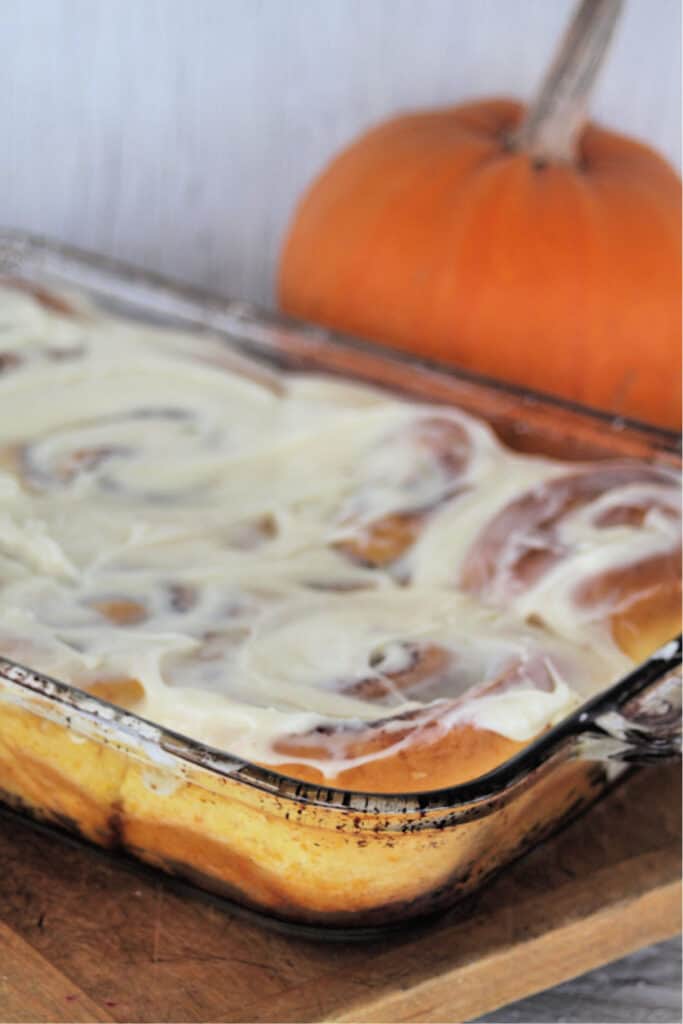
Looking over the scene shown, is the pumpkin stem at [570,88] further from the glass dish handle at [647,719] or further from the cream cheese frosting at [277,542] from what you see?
the glass dish handle at [647,719]

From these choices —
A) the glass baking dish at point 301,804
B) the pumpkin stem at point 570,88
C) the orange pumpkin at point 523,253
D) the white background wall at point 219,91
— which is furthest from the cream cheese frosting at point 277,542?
the white background wall at point 219,91

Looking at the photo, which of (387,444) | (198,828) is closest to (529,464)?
(387,444)

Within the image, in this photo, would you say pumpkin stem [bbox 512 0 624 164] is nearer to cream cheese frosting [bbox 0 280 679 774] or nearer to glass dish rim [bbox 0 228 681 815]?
cream cheese frosting [bbox 0 280 679 774]

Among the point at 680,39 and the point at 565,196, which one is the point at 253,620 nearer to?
the point at 565,196

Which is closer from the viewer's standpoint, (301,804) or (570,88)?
(301,804)

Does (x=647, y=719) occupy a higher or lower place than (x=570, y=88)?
lower

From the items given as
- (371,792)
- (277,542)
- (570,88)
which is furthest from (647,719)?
(570,88)

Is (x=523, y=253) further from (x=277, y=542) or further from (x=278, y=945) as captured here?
(x=278, y=945)
